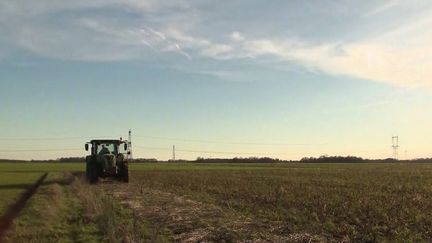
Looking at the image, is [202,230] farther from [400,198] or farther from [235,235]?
[400,198]

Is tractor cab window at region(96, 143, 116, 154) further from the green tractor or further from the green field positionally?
the green field

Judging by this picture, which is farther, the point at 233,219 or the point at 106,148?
the point at 106,148

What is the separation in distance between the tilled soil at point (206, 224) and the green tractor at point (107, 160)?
14.8 m

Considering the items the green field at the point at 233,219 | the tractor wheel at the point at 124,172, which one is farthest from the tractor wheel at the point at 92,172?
the green field at the point at 233,219

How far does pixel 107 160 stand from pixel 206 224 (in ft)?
72.7

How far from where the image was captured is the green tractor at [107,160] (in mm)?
36125

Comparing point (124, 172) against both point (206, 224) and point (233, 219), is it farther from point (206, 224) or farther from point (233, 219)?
point (206, 224)

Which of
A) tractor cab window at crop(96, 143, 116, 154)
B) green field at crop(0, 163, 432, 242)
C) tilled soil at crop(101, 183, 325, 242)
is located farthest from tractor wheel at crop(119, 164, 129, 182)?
tilled soil at crop(101, 183, 325, 242)

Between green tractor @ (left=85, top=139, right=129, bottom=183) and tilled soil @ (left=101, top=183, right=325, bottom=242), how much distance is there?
14.8m

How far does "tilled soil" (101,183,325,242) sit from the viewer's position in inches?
510

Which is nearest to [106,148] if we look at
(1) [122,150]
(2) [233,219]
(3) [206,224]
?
(1) [122,150]

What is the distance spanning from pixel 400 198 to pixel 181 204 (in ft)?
30.2

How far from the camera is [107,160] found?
36094 mm

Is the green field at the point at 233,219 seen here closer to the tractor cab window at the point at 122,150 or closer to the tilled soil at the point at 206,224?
the tilled soil at the point at 206,224
